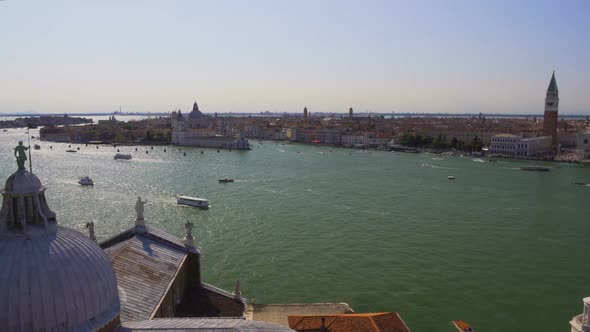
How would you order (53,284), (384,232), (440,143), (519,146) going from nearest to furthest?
(53,284) < (384,232) < (519,146) < (440,143)

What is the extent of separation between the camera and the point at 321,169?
88.8 feet

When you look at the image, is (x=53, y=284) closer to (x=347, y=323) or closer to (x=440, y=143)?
(x=347, y=323)

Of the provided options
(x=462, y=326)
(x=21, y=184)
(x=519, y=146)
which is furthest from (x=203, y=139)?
(x=21, y=184)

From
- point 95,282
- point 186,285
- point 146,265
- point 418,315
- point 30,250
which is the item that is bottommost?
point 418,315

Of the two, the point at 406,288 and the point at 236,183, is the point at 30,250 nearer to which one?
the point at 406,288

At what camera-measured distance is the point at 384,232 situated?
40.9 ft

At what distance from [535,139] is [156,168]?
27.6 meters

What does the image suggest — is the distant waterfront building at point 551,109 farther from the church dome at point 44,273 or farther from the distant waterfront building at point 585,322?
the church dome at point 44,273

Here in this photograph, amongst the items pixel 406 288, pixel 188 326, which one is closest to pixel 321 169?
pixel 406 288

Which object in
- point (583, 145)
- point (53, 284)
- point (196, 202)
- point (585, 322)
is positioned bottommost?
point (196, 202)

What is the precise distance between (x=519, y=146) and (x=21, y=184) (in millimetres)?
37906

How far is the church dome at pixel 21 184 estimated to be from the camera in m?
2.84

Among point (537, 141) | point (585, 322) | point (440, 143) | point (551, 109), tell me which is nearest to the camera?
point (585, 322)

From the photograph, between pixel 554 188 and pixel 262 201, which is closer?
pixel 262 201
